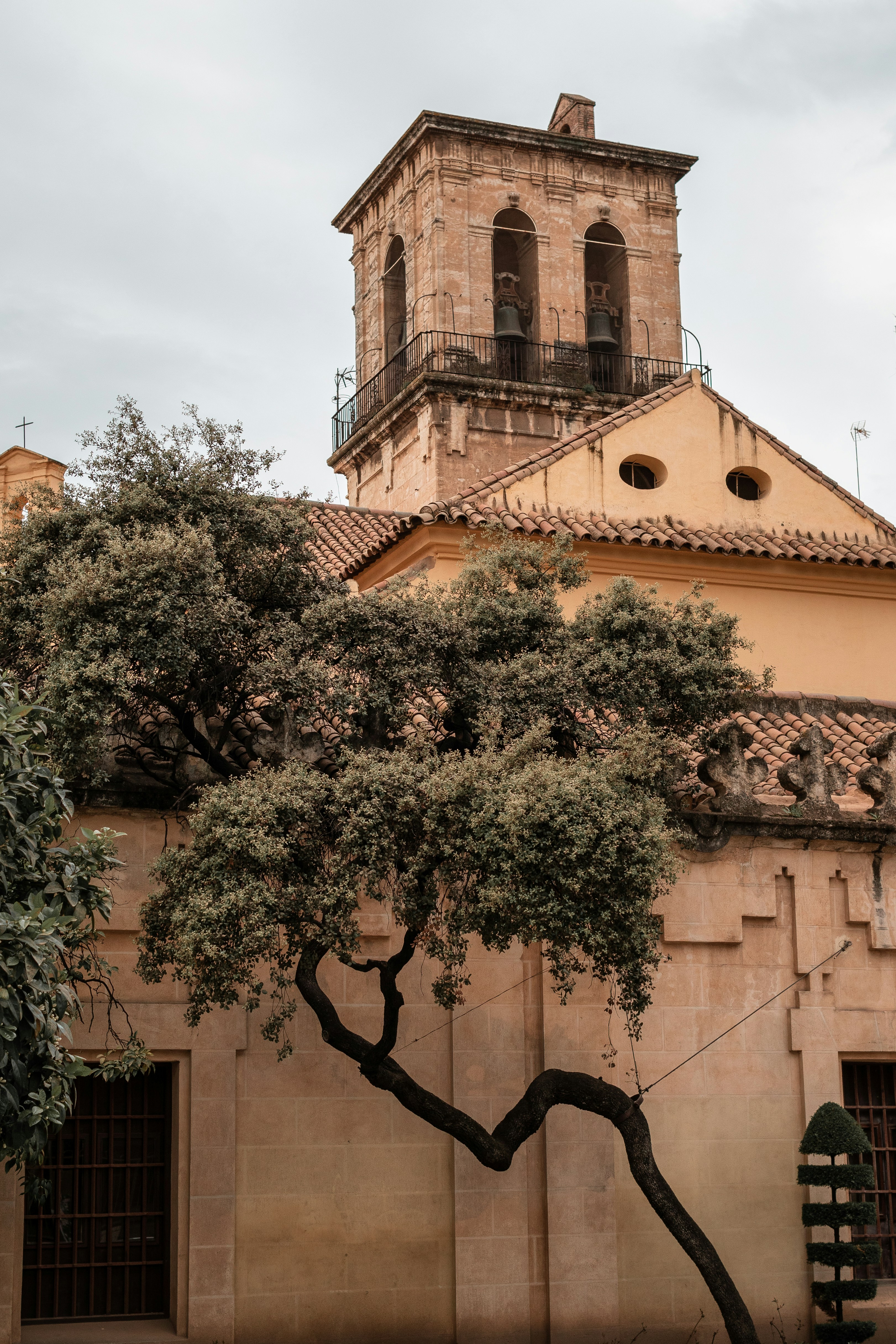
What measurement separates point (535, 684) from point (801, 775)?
342 cm

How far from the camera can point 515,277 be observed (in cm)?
3472

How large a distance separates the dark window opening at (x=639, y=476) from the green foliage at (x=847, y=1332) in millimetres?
10786

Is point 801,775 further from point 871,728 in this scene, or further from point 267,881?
point 267,881

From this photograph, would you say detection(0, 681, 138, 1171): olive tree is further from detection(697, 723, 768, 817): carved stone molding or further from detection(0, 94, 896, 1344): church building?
detection(697, 723, 768, 817): carved stone molding

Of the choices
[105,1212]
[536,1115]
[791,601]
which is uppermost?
[791,601]

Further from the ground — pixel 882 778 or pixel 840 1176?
pixel 882 778

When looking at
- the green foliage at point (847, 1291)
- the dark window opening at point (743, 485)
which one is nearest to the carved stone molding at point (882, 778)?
the green foliage at point (847, 1291)

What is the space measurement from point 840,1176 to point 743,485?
1070cm

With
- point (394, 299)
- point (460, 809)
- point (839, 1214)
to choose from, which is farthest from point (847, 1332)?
point (394, 299)

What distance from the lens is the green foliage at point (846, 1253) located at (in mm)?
12844

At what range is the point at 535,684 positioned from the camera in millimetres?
12055

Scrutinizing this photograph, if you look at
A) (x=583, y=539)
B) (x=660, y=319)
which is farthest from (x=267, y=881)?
(x=660, y=319)

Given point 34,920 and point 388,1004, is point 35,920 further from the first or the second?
point 388,1004

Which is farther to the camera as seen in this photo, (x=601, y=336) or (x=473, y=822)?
(x=601, y=336)
